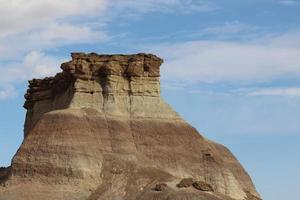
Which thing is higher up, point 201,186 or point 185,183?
point 185,183

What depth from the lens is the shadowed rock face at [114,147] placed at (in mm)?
84688

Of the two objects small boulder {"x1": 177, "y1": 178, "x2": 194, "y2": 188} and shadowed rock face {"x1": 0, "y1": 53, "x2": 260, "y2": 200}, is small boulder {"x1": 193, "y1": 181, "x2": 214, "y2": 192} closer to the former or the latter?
shadowed rock face {"x1": 0, "y1": 53, "x2": 260, "y2": 200}

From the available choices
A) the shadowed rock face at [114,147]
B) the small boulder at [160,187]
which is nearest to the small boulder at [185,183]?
the shadowed rock face at [114,147]

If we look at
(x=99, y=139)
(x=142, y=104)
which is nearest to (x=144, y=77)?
(x=142, y=104)

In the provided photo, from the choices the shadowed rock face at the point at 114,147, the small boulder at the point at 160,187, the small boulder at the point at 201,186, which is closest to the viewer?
the small boulder at the point at 160,187

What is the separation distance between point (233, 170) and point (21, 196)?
28.1m

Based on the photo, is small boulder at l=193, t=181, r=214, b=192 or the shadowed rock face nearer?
small boulder at l=193, t=181, r=214, b=192

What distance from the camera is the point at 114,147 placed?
296 ft

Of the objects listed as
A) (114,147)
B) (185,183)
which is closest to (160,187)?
(185,183)

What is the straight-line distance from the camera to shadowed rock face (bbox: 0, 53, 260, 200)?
84.7m

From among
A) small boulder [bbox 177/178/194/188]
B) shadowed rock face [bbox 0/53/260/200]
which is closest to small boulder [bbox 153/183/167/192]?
shadowed rock face [bbox 0/53/260/200]

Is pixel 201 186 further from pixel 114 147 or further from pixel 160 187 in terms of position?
pixel 114 147

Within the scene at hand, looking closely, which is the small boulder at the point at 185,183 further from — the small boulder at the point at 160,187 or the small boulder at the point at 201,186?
the small boulder at the point at 160,187

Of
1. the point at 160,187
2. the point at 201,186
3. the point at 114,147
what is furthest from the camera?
the point at 114,147
